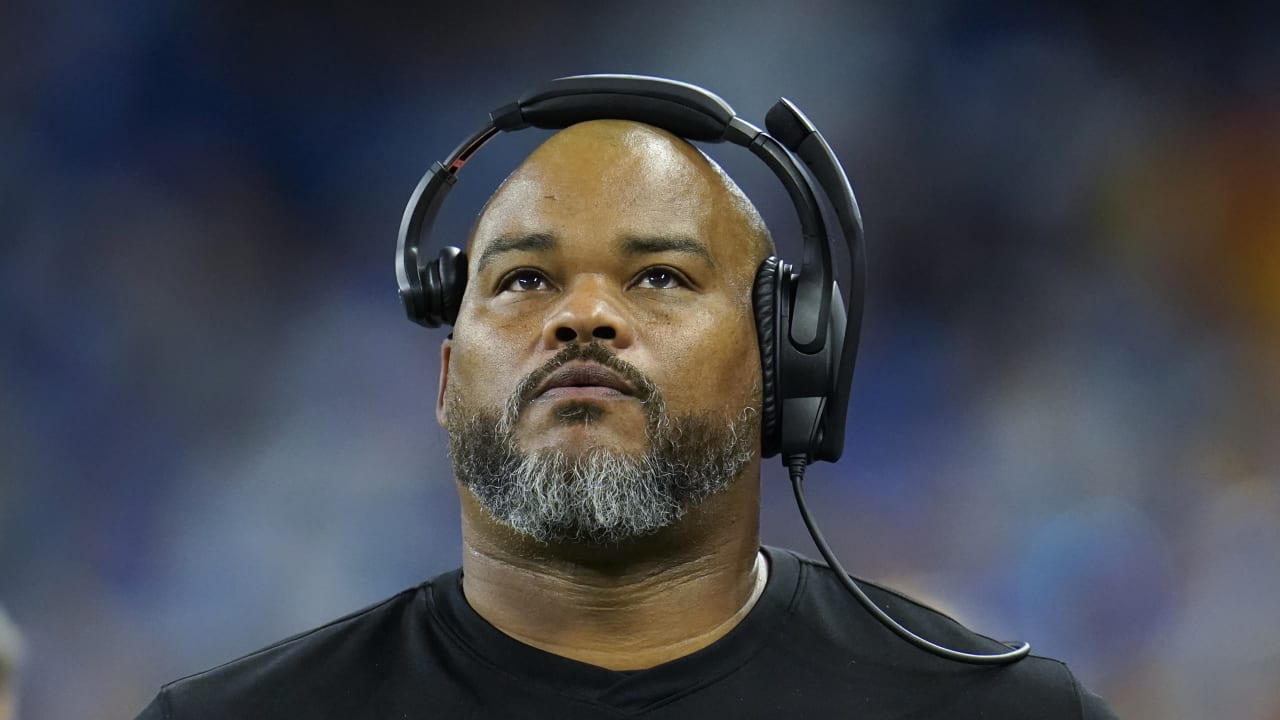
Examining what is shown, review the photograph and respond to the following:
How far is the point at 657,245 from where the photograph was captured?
1.76 metres

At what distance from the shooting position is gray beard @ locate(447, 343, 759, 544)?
1668mm

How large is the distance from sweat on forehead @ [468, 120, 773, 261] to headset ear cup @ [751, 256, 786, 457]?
5 cm

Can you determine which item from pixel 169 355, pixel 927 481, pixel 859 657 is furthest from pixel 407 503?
pixel 859 657

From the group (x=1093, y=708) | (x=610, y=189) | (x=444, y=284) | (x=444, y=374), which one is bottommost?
(x=1093, y=708)

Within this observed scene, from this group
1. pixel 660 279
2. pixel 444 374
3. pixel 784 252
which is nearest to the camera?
pixel 660 279

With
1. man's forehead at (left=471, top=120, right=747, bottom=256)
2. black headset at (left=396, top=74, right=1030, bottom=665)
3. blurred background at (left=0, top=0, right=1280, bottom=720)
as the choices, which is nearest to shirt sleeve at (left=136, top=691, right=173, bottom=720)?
black headset at (left=396, top=74, right=1030, bottom=665)

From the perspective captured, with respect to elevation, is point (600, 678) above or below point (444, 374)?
below

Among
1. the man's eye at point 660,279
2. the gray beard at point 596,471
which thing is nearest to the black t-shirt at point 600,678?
the gray beard at point 596,471

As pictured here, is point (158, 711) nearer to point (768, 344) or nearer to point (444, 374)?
point (444, 374)

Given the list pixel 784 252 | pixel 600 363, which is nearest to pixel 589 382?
pixel 600 363

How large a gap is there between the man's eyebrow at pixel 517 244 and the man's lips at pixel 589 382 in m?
0.17

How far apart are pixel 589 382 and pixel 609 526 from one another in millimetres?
160

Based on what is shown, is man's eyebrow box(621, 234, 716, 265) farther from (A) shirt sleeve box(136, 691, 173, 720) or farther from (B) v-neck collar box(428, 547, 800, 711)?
(A) shirt sleeve box(136, 691, 173, 720)

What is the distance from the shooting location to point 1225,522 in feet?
8.68
